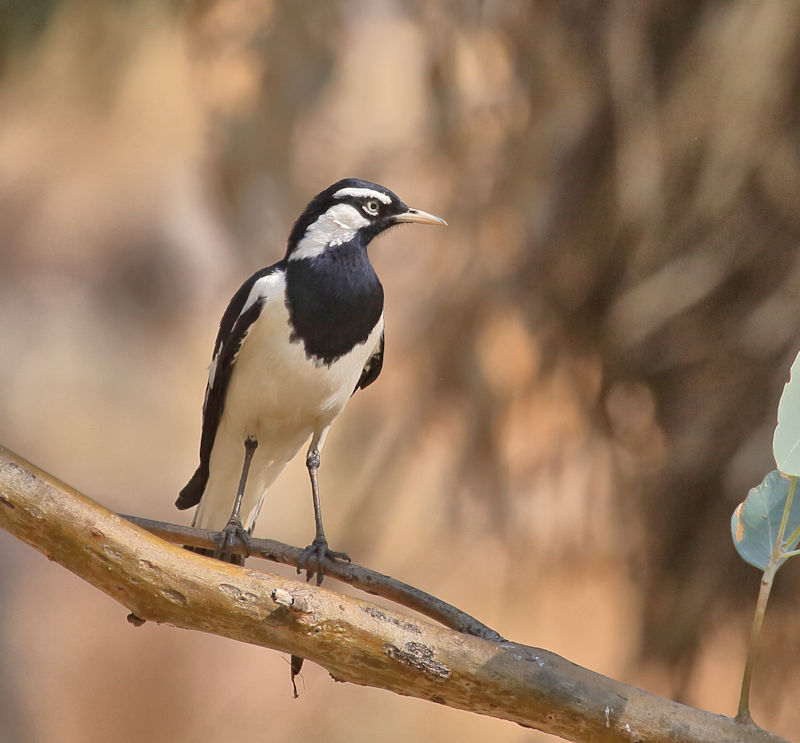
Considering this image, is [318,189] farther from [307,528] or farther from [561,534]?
[561,534]

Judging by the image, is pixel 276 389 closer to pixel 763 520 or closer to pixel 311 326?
pixel 311 326

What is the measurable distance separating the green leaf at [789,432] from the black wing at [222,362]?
0.70 m

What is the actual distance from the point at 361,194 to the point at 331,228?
6cm

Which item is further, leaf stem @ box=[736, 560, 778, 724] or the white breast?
the white breast

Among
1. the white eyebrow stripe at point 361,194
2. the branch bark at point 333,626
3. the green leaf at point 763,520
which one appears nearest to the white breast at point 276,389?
the white eyebrow stripe at point 361,194

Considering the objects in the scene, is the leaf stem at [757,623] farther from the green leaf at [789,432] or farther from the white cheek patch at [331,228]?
the white cheek patch at [331,228]

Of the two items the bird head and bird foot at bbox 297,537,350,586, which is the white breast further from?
bird foot at bbox 297,537,350,586

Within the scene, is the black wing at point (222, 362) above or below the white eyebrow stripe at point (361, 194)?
below

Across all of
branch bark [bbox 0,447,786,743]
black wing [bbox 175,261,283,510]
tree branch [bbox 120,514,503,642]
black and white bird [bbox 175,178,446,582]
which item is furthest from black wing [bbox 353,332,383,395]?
branch bark [bbox 0,447,786,743]

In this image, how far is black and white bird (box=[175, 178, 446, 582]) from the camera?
3.71ft

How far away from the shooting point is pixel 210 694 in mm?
2006

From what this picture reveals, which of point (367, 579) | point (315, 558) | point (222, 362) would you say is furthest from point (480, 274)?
point (367, 579)

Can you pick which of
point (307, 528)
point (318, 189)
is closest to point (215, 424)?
point (307, 528)

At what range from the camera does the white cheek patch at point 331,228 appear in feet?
3.76
